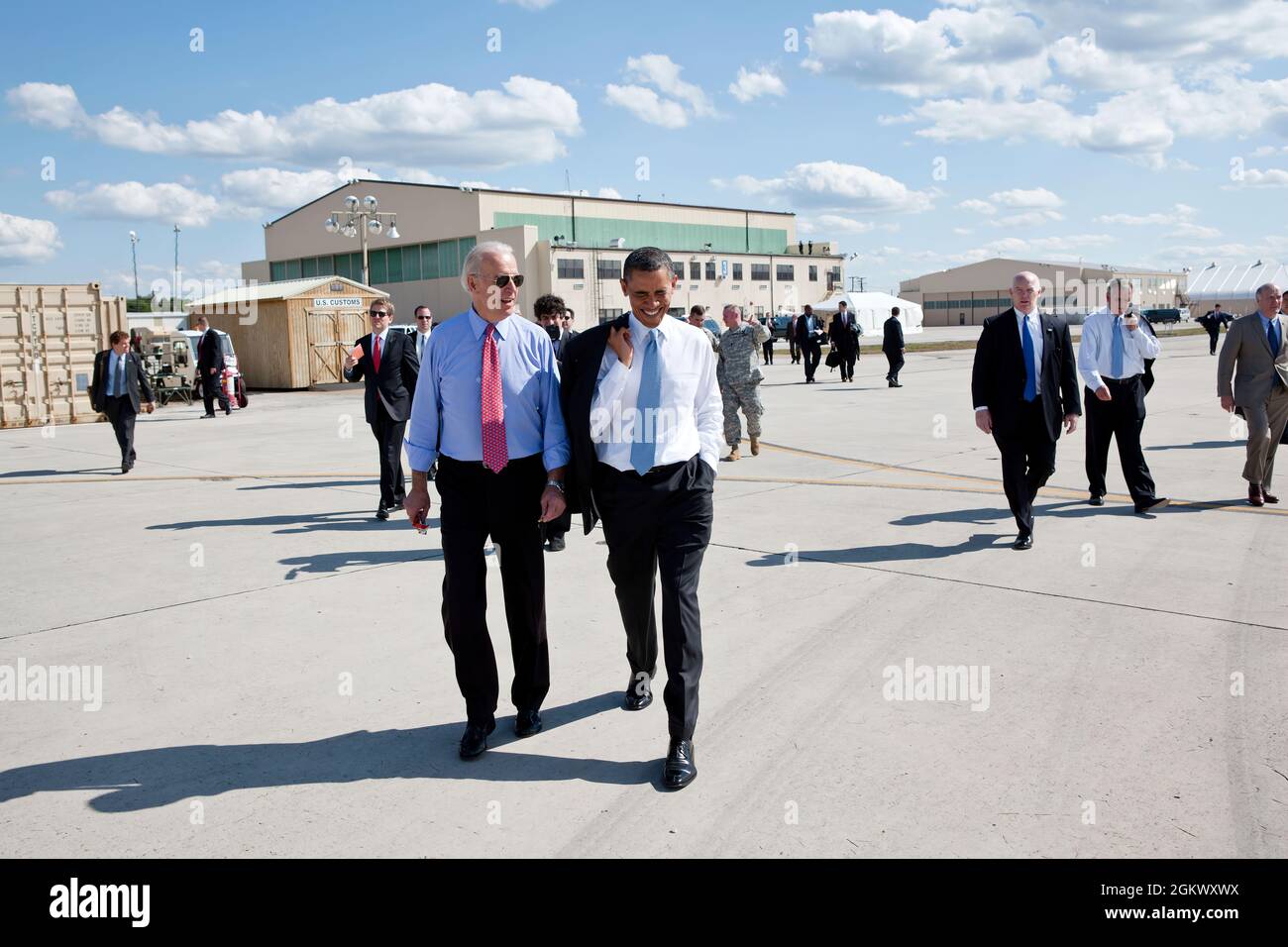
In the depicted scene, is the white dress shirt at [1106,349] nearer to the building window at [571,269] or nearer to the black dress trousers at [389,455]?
the black dress trousers at [389,455]

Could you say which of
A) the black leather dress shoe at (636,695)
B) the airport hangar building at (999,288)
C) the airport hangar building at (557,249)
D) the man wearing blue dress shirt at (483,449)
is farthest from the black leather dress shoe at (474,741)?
the airport hangar building at (999,288)

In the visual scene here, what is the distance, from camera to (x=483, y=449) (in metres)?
4.27

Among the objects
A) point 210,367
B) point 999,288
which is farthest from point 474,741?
point 999,288

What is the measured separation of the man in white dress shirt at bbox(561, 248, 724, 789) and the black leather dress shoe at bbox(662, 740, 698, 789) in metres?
0.13

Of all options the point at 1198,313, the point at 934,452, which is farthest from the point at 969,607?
the point at 1198,313

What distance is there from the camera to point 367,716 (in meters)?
4.71

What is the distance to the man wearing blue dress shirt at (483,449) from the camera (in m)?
4.28

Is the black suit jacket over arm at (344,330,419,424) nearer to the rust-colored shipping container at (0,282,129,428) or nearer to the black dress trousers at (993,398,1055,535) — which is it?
the black dress trousers at (993,398,1055,535)

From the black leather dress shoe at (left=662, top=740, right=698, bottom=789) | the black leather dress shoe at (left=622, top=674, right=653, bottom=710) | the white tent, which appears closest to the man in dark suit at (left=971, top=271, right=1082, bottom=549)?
the black leather dress shoe at (left=622, top=674, right=653, bottom=710)

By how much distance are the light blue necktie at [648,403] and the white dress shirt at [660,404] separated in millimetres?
17

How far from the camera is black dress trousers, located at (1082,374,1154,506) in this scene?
30.0 ft

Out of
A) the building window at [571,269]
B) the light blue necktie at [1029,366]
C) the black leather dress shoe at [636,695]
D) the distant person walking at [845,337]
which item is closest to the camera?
the black leather dress shoe at [636,695]

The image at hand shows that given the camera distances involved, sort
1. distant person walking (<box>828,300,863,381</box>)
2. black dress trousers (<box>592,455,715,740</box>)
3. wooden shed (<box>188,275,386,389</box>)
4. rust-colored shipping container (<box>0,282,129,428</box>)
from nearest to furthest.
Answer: black dress trousers (<box>592,455,715,740</box>)
rust-colored shipping container (<box>0,282,129,428</box>)
distant person walking (<box>828,300,863,381</box>)
wooden shed (<box>188,275,386,389</box>)

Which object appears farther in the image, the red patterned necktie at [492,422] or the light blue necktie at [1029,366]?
the light blue necktie at [1029,366]
